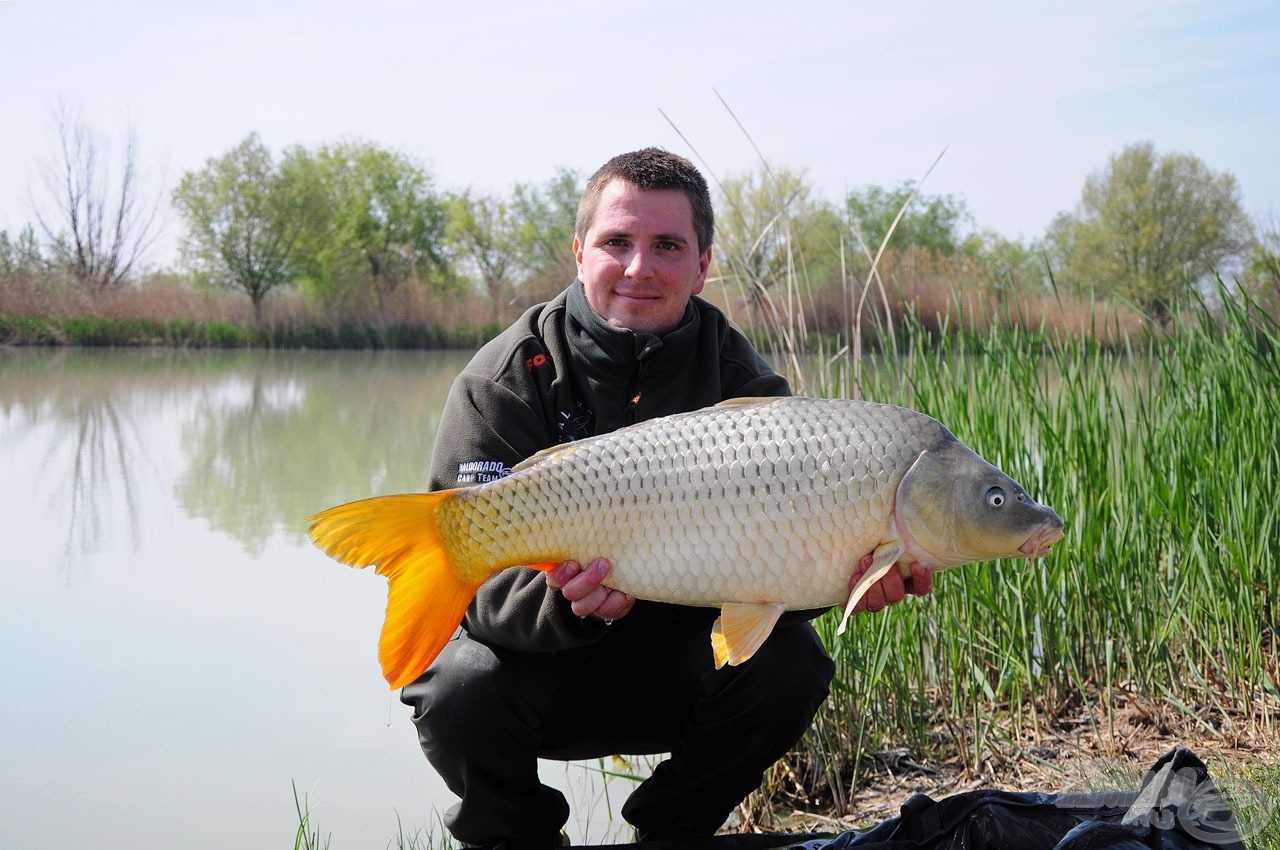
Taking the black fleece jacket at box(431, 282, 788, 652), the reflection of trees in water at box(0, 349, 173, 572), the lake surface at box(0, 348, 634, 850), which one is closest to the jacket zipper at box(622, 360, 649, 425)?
the black fleece jacket at box(431, 282, 788, 652)

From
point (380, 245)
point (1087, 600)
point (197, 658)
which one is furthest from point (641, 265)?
point (380, 245)

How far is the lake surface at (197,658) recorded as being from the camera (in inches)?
95.7

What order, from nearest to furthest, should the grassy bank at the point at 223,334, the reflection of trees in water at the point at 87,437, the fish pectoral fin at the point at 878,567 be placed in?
the fish pectoral fin at the point at 878,567 → the reflection of trees in water at the point at 87,437 → the grassy bank at the point at 223,334

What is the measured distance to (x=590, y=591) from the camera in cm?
143

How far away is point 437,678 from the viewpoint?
5.45ft

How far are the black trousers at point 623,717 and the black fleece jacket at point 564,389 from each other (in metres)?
0.05

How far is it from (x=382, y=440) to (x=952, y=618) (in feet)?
21.5

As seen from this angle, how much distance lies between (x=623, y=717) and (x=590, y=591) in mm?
400

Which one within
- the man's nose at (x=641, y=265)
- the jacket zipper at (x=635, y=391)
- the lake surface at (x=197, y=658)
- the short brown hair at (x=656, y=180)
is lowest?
the lake surface at (x=197, y=658)

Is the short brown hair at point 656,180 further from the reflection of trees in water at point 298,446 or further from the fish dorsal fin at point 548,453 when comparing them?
the reflection of trees in water at point 298,446

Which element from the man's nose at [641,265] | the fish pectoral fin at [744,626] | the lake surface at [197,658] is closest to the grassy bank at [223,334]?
the lake surface at [197,658]

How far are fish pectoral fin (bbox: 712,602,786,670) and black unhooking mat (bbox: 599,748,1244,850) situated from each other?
0.32 meters

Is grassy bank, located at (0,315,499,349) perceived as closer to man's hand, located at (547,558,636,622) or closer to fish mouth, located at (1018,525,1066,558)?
man's hand, located at (547,558,636,622)

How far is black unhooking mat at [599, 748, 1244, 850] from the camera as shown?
1.35 m
